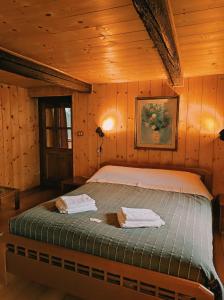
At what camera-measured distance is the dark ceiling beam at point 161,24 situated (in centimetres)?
110

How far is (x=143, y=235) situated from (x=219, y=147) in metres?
2.09

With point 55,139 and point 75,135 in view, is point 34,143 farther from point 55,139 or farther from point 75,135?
point 75,135

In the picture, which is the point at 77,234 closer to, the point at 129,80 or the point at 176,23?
the point at 176,23

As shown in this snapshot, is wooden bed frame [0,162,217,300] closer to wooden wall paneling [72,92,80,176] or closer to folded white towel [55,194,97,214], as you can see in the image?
A: folded white towel [55,194,97,214]

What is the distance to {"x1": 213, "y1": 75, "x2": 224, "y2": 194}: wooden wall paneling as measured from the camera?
10.2 feet

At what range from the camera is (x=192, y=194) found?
269cm

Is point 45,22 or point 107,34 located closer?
point 45,22

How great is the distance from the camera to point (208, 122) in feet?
10.5

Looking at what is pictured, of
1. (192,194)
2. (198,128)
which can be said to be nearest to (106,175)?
(192,194)

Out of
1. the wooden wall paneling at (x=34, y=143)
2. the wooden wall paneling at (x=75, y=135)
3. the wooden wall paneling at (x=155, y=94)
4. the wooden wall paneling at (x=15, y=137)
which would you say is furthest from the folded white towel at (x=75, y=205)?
the wooden wall paneling at (x=34, y=143)

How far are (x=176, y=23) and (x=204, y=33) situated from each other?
324mm

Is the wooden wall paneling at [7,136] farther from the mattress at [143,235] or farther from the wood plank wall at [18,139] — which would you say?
the mattress at [143,235]

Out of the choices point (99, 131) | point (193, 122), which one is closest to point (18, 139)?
point (99, 131)

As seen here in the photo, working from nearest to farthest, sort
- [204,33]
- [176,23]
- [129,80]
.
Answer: [176,23] < [204,33] < [129,80]
